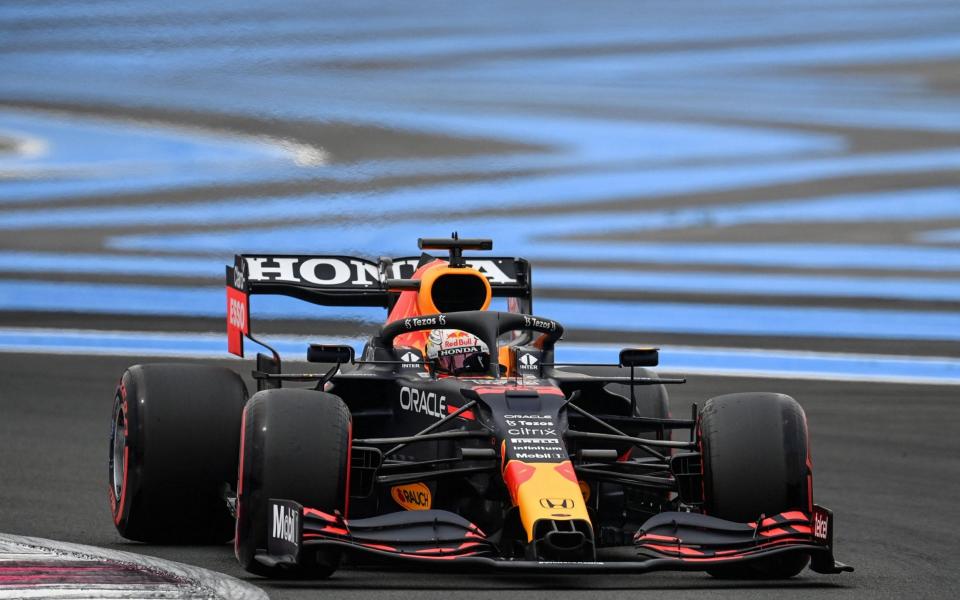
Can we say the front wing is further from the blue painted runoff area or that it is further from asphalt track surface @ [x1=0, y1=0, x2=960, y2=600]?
the blue painted runoff area

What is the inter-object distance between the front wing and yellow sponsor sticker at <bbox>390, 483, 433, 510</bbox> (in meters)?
0.98

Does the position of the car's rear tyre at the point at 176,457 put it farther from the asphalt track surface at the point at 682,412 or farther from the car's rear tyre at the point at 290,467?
the car's rear tyre at the point at 290,467

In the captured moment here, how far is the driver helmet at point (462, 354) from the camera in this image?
29.0ft

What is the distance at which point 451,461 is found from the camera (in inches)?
308

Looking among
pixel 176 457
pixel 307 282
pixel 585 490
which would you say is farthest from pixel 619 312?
pixel 585 490

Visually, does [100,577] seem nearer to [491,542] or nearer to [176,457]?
[491,542]

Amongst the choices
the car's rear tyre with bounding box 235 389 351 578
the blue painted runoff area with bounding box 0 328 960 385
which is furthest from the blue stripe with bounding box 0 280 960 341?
the car's rear tyre with bounding box 235 389 351 578

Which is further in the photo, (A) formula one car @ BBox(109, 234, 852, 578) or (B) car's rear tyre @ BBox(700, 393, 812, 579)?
(B) car's rear tyre @ BBox(700, 393, 812, 579)

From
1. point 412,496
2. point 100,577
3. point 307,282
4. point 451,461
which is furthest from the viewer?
point 307,282

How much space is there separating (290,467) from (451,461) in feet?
2.58

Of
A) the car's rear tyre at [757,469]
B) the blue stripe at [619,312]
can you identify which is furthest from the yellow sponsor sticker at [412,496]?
the blue stripe at [619,312]

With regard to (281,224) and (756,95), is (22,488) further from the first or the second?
(756,95)

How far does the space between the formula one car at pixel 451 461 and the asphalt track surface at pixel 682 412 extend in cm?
16

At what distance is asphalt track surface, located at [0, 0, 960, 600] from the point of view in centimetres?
1981
